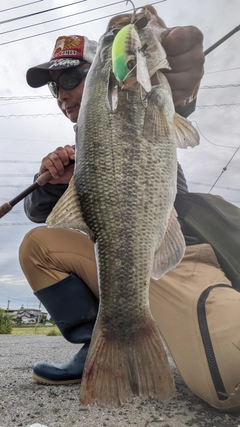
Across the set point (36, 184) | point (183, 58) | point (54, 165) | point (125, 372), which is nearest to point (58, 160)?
point (54, 165)

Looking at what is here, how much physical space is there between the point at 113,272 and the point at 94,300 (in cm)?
97

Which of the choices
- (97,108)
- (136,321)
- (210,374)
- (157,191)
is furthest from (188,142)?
(210,374)

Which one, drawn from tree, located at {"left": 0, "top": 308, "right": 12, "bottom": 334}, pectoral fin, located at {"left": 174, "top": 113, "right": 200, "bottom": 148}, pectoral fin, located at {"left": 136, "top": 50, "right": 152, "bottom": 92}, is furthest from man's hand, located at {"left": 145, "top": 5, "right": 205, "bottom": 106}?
tree, located at {"left": 0, "top": 308, "right": 12, "bottom": 334}

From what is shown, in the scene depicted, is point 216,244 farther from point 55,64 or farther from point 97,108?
point 55,64

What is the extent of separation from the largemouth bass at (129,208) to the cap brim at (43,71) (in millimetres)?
1176

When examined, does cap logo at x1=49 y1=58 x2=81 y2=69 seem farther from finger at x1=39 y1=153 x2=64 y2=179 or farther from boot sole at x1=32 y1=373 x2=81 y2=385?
boot sole at x1=32 y1=373 x2=81 y2=385

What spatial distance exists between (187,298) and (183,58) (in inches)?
49.7

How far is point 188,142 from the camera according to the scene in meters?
1.72

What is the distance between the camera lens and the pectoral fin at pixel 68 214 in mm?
1593

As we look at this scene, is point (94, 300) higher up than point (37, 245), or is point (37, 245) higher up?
point (37, 245)

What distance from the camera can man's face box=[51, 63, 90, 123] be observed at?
286 cm

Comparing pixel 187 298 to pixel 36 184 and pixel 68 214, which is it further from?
pixel 36 184

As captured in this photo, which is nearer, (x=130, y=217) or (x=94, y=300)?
(x=130, y=217)

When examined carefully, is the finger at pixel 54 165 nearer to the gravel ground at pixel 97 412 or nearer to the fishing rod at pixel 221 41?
the fishing rod at pixel 221 41
